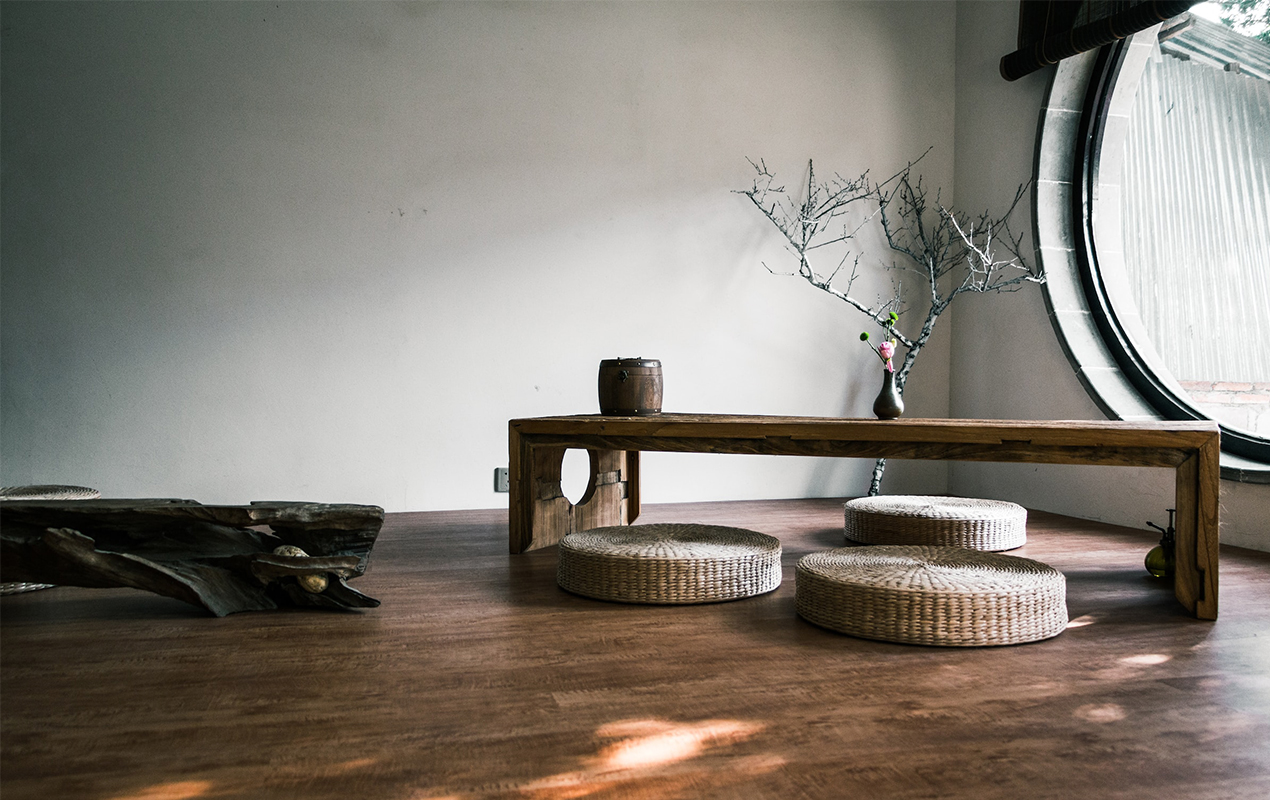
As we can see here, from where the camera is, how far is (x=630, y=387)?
311cm

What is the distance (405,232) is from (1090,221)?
3281mm

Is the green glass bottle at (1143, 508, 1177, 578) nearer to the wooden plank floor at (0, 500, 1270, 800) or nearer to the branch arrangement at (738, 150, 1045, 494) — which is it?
the wooden plank floor at (0, 500, 1270, 800)

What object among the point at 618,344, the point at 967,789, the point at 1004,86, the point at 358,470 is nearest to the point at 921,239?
the point at 1004,86

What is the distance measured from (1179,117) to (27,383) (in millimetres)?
5215

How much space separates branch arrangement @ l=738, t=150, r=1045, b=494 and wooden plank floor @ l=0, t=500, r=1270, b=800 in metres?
2.45

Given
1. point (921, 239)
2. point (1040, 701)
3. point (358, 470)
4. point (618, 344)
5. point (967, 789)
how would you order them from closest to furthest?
point (967, 789) < point (1040, 701) < point (358, 470) < point (618, 344) < point (921, 239)

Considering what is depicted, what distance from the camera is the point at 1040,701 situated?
68.2 inches

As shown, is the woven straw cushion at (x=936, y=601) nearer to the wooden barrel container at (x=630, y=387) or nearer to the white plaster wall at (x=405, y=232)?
the wooden barrel container at (x=630, y=387)

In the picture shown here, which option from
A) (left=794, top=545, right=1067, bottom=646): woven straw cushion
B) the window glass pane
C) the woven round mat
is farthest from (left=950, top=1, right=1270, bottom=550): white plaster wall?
the woven round mat

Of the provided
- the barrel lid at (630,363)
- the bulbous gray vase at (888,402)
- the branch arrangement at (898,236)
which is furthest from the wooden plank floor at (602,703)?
the branch arrangement at (898,236)

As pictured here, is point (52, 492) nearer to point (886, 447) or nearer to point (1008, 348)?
point (886, 447)

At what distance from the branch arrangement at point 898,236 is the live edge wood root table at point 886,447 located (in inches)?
73.5

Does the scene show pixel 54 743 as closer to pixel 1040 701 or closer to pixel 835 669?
pixel 835 669

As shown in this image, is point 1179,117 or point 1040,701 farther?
point 1179,117
